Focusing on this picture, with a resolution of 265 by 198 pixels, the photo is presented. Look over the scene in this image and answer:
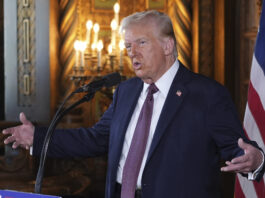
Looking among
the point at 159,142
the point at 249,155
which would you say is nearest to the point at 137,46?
the point at 159,142

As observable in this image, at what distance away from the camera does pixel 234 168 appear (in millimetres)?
1647

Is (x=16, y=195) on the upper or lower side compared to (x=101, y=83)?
lower

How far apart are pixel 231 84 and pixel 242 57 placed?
1.09 feet

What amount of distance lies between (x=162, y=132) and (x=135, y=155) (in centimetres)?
16

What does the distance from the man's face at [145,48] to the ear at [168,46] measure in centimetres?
2

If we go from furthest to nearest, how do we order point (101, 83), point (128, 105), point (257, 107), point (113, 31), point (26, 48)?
1. point (26, 48)
2. point (113, 31)
3. point (257, 107)
4. point (128, 105)
5. point (101, 83)

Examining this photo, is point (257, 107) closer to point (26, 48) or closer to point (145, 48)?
point (145, 48)

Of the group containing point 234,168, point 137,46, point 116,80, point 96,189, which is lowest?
point 96,189

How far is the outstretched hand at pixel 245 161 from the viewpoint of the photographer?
5.39 ft

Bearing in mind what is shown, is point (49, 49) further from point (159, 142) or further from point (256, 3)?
point (159, 142)

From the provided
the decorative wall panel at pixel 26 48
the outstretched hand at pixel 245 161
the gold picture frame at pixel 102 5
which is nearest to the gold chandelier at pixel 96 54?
the gold picture frame at pixel 102 5

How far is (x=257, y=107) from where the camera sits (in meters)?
2.48

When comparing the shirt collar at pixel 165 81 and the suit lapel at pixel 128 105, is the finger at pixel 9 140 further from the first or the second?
the shirt collar at pixel 165 81

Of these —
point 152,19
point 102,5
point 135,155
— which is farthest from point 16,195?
point 102,5
